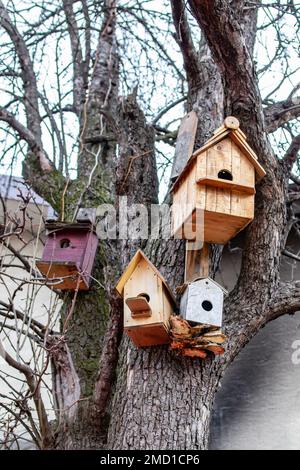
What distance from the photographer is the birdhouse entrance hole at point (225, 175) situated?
2840 mm

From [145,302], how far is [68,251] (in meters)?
1.04

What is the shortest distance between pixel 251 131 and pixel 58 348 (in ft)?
4.25

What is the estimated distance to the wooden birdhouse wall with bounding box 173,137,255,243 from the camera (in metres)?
2.75

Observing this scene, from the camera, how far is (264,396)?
4051 mm

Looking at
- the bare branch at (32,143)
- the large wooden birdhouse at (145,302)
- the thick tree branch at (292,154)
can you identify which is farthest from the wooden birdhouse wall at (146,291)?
the bare branch at (32,143)

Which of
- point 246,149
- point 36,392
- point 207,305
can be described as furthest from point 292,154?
point 36,392

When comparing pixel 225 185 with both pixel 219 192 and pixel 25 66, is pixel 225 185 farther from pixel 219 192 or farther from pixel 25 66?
pixel 25 66

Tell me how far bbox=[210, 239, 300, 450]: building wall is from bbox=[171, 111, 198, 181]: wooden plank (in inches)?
57.5

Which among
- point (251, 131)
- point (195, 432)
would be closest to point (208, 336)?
point (195, 432)

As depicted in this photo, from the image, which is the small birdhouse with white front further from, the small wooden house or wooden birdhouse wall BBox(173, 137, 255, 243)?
the small wooden house

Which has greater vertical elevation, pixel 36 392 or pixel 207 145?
pixel 207 145

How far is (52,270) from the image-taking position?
3.61m

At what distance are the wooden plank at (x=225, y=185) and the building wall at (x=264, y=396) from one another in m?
1.59

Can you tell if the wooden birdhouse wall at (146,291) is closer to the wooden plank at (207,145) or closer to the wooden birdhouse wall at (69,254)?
the wooden plank at (207,145)
